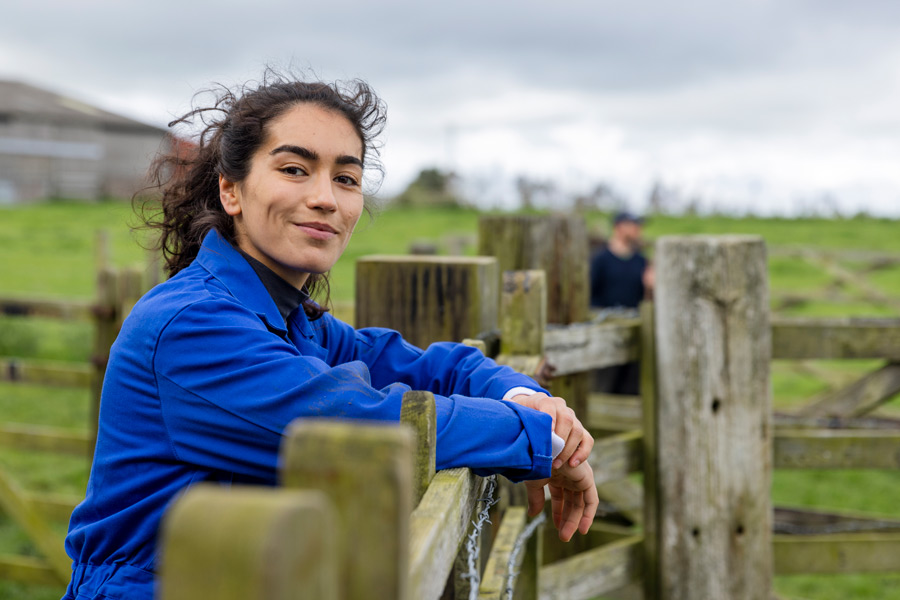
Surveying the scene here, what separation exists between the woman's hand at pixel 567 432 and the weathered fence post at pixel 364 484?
2.99 feet

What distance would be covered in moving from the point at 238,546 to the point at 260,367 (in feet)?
2.53

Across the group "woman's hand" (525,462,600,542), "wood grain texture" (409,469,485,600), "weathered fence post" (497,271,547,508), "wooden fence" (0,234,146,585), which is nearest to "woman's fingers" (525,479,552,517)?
"woman's hand" (525,462,600,542)

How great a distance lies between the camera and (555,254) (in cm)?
342

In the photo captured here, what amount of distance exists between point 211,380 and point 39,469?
707 cm

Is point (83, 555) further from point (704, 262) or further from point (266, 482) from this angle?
point (704, 262)

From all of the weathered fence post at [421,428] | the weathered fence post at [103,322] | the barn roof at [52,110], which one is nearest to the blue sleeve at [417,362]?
the weathered fence post at [421,428]

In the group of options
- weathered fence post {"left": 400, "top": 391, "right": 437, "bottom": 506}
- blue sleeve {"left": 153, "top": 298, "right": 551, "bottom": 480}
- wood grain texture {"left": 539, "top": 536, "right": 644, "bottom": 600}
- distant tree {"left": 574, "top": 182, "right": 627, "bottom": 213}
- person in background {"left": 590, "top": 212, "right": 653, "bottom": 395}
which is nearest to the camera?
weathered fence post {"left": 400, "top": 391, "right": 437, "bottom": 506}

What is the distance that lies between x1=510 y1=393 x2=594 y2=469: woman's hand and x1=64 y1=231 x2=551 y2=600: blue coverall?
0.09 m

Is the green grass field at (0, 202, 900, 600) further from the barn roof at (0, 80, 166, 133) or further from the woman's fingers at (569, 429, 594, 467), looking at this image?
the barn roof at (0, 80, 166, 133)

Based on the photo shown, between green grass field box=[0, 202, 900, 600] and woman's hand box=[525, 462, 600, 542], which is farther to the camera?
green grass field box=[0, 202, 900, 600]

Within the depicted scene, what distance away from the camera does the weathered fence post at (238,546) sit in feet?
2.00

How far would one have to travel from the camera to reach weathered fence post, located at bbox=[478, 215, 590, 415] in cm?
340

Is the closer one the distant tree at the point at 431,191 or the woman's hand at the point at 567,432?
the woman's hand at the point at 567,432

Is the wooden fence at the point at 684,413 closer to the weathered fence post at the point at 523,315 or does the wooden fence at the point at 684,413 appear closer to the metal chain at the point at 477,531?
the weathered fence post at the point at 523,315
